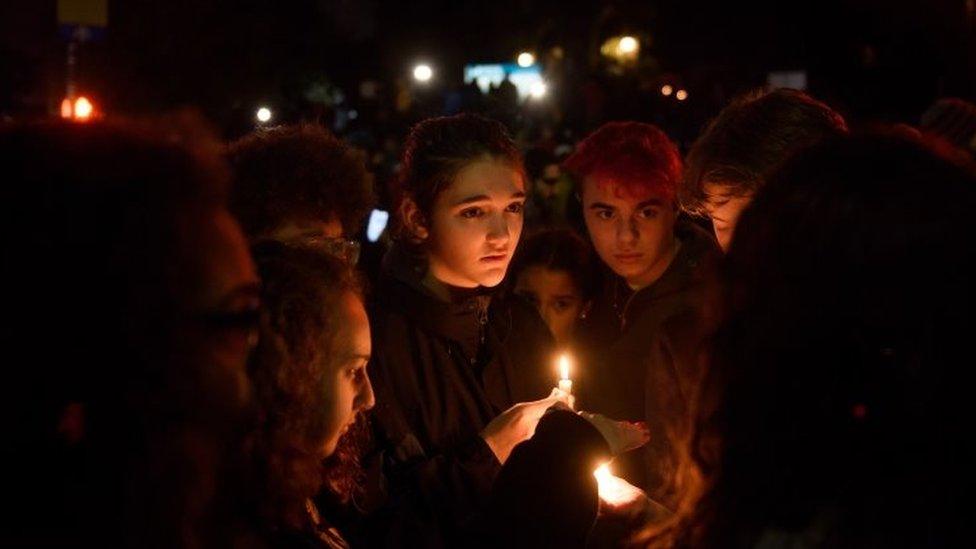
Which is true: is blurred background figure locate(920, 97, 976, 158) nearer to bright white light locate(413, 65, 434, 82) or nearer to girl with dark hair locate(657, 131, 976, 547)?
girl with dark hair locate(657, 131, 976, 547)

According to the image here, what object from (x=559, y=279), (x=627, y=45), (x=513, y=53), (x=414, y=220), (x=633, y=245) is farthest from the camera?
(x=513, y=53)

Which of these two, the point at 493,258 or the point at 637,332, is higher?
the point at 493,258

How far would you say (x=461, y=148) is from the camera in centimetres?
387

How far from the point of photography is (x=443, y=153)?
386 cm

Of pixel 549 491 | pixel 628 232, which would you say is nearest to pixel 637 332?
pixel 628 232

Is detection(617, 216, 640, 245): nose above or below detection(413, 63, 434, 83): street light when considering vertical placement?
below

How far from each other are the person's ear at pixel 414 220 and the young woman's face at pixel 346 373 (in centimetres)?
116

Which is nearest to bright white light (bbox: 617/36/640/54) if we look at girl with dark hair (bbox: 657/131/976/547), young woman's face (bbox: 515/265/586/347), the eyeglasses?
young woman's face (bbox: 515/265/586/347)

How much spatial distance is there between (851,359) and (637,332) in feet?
9.10

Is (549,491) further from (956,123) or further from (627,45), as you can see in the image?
(627,45)

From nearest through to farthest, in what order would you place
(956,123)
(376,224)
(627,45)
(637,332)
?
(637,332), (956,123), (376,224), (627,45)

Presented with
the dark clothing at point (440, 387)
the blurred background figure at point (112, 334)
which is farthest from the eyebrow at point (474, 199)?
the blurred background figure at point (112, 334)

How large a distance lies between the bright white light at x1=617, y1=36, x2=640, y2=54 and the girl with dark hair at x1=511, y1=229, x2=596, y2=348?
54.2 ft

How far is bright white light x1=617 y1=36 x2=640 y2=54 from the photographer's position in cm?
2159
